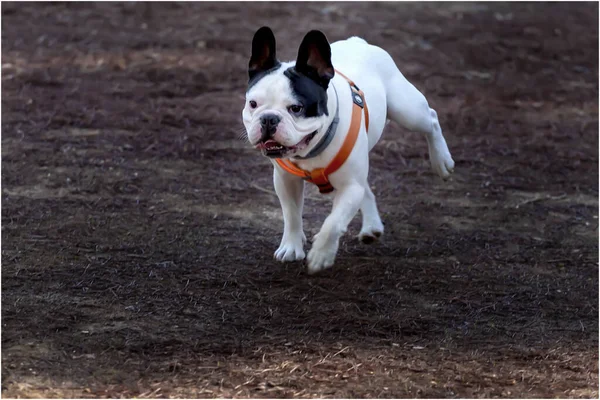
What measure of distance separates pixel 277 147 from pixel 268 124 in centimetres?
15

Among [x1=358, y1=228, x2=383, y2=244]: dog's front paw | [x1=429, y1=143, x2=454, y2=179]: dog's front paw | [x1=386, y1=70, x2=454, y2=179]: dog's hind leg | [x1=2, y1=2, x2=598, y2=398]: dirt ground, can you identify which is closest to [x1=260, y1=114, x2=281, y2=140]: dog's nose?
[x1=2, y1=2, x2=598, y2=398]: dirt ground

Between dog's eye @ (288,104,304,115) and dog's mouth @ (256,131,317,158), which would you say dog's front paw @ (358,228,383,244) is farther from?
dog's eye @ (288,104,304,115)

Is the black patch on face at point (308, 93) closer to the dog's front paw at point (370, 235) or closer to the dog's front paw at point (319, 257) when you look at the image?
the dog's front paw at point (319, 257)

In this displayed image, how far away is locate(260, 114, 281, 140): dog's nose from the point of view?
16.6ft

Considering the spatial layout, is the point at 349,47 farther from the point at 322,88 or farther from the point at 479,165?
the point at 479,165

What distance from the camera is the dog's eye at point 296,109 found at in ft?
16.9

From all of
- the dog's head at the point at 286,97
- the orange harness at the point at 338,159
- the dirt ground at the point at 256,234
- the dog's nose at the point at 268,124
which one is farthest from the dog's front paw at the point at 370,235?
the dog's nose at the point at 268,124

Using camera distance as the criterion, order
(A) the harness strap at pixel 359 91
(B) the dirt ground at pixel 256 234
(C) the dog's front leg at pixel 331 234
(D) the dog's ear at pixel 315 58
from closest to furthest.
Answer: (B) the dirt ground at pixel 256 234
(D) the dog's ear at pixel 315 58
(C) the dog's front leg at pixel 331 234
(A) the harness strap at pixel 359 91

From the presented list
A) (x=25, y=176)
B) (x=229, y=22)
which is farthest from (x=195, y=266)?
(x=229, y=22)

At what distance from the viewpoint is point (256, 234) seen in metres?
7.01

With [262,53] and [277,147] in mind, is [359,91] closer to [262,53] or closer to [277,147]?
[262,53]

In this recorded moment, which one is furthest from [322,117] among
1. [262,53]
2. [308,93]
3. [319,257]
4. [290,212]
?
[290,212]

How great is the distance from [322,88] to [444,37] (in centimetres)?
802

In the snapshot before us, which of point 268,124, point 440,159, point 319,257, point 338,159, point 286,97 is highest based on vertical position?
point 286,97
